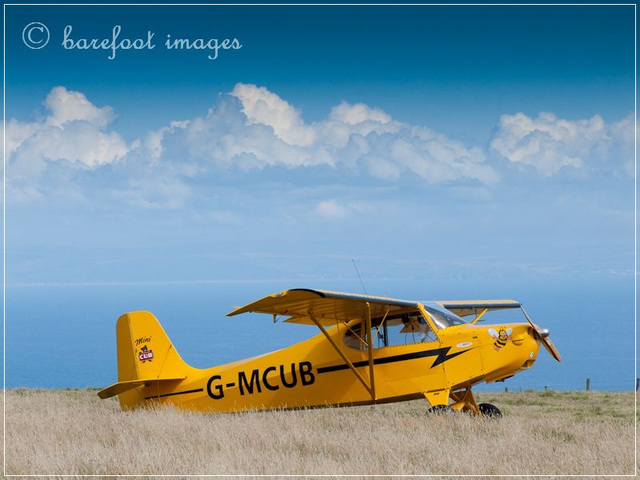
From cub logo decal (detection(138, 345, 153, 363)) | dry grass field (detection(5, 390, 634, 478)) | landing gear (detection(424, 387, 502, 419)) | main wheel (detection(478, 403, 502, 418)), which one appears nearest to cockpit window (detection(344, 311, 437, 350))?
landing gear (detection(424, 387, 502, 419))

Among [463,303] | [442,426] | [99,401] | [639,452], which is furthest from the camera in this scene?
[99,401]

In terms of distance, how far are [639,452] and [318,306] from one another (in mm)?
5896

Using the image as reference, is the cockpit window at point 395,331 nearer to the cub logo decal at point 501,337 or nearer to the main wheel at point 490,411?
the cub logo decal at point 501,337

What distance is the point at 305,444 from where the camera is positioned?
12062mm

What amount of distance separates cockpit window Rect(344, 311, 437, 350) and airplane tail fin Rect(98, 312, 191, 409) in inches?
159

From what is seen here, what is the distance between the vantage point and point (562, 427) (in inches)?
534

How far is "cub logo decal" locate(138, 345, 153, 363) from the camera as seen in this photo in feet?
57.9

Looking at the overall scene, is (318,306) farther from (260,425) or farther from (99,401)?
(99,401)

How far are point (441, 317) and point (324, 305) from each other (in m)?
2.20

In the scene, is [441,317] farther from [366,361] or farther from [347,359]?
[347,359]

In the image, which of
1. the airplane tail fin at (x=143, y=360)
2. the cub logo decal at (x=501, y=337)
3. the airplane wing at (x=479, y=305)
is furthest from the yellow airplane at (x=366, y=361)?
the airplane wing at (x=479, y=305)

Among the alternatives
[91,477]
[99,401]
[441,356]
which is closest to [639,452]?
[441,356]

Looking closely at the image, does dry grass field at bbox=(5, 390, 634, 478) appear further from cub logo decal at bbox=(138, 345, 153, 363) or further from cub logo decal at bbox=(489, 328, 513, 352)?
cub logo decal at bbox=(138, 345, 153, 363)

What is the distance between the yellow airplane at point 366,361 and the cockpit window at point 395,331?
0.02m
